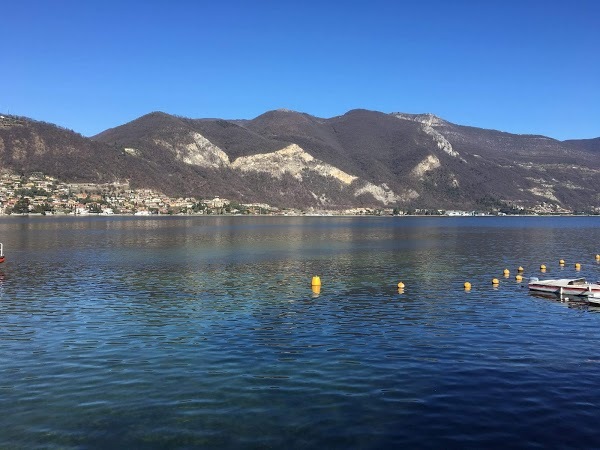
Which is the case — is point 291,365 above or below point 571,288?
below

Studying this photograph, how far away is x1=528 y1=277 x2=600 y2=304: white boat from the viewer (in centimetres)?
4097

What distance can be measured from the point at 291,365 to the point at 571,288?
1254 inches

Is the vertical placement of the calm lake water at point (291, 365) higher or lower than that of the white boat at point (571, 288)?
lower

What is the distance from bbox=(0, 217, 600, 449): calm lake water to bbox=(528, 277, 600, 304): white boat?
192 centimetres

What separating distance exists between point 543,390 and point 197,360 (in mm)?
14854

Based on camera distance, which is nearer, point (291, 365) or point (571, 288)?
point (291, 365)

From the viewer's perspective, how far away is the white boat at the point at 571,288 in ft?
134

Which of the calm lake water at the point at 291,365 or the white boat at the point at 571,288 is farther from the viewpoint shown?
the white boat at the point at 571,288

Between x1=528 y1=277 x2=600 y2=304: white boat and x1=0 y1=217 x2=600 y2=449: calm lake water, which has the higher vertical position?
x1=528 y1=277 x2=600 y2=304: white boat

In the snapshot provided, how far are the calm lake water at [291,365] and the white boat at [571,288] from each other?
1922 mm

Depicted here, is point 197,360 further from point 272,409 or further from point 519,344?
point 519,344

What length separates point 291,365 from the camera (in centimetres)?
2303

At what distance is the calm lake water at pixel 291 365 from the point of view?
16.3m

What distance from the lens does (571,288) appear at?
4403cm
